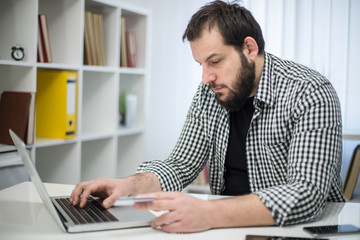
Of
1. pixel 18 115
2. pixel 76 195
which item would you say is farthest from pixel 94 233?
pixel 18 115

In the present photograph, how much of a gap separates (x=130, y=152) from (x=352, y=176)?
5.65ft

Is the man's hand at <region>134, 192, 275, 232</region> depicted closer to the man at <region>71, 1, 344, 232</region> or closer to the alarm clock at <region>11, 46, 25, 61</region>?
the man at <region>71, 1, 344, 232</region>

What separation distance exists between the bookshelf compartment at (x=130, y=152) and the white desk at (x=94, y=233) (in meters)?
2.07

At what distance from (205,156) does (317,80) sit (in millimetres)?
545

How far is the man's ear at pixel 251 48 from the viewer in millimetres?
1522

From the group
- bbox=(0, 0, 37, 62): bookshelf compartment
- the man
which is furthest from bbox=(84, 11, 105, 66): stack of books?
the man

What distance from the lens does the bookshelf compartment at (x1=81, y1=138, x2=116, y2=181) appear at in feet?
9.86

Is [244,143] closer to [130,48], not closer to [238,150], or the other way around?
[238,150]

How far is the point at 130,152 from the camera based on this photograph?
339 cm

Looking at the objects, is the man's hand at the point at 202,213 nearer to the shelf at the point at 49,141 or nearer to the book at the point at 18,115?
the book at the point at 18,115

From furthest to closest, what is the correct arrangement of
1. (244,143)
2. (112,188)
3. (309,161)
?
(244,143), (112,188), (309,161)

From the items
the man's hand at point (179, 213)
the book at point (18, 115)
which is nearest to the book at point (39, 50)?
the book at point (18, 115)

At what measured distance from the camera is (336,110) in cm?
130

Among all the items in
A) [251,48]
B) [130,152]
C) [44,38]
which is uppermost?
[44,38]
